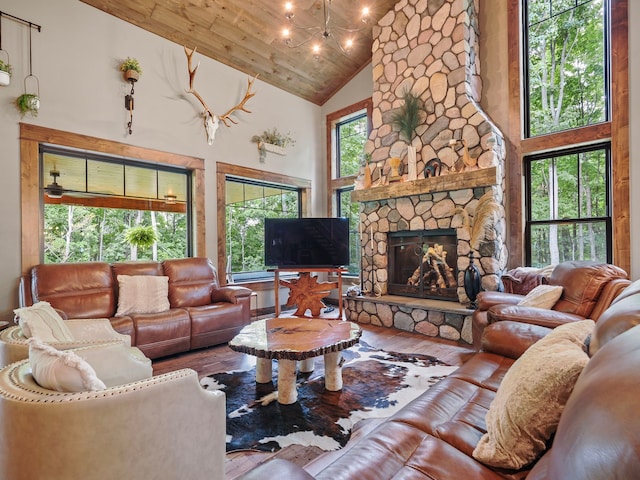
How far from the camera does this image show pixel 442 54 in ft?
14.3

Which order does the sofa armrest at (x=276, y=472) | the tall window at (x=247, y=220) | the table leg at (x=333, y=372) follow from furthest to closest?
the tall window at (x=247, y=220), the table leg at (x=333, y=372), the sofa armrest at (x=276, y=472)

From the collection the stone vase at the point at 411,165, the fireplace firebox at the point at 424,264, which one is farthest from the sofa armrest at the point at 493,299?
the stone vase at the point at 411,165

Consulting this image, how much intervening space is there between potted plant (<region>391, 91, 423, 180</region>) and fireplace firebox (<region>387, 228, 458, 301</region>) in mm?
861

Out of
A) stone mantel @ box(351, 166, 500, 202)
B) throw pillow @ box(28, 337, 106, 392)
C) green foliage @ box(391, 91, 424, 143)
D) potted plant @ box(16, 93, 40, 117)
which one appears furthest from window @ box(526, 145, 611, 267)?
potted plant @ box(16, 93, 40, 117)

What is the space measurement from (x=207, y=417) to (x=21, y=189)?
351 cm

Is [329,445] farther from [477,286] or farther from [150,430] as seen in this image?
[477,286]

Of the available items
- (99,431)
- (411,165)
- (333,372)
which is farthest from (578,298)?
(99,431)

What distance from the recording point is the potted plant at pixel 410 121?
4.51m

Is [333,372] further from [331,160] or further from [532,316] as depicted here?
[331,160]

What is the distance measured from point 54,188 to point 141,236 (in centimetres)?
100

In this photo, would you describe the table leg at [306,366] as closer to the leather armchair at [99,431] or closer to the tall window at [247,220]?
the leather armchair at [99,431]

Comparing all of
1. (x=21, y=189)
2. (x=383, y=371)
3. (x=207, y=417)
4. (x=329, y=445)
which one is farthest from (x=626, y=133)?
(x=21, y=189)

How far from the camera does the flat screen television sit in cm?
451

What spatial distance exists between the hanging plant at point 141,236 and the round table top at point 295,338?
2125mm
